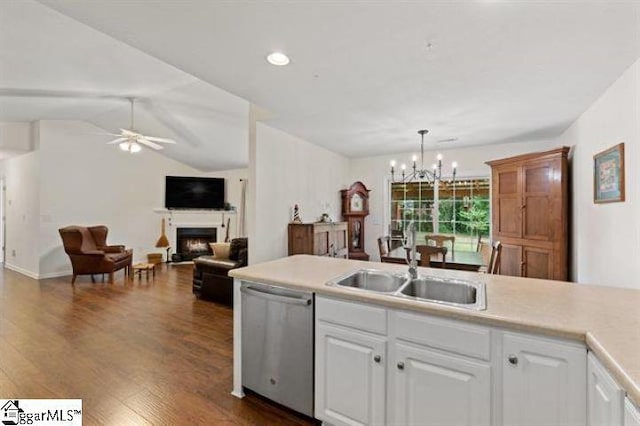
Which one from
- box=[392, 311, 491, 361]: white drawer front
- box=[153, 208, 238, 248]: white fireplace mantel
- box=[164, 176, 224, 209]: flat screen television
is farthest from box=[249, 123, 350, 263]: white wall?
box=[164, 176, 224, 209]: flat screen television

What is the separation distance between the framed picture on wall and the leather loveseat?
4041 mm

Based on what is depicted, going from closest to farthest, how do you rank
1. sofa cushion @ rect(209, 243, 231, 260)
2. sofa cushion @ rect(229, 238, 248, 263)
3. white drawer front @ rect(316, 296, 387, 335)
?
white drawer front @ rect(316, 296, 387, 335) < sofa cushion @ rect(229, 238, 248, 263) < sofa cushion @ rect(209, 243, 231, 260)

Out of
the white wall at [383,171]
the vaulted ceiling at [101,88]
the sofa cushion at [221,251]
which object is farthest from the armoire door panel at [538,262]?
the vaulted ceiling at [101,88]

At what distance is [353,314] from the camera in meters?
1.71

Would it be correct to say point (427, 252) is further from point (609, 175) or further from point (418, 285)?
point (609, 175)

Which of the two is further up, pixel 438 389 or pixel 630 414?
pixel 630 414

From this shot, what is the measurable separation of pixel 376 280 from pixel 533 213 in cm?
301

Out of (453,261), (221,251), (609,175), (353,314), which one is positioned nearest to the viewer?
(353,314)

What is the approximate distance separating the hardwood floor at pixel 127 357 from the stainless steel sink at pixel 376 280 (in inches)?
36.1

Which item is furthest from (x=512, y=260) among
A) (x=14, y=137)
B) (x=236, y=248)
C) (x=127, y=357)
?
(x=14, y=137)

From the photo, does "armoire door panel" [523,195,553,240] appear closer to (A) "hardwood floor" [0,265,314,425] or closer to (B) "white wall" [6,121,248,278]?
(A) "hardwood floor" [0,265,314,425]

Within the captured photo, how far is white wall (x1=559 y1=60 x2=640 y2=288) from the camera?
228 cm

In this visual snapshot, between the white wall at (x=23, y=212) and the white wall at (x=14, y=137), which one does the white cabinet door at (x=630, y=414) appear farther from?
the white wall at (x=14, y=137)

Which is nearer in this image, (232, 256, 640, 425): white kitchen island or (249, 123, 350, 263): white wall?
(232, 256, 640, 425): white kitchen island
